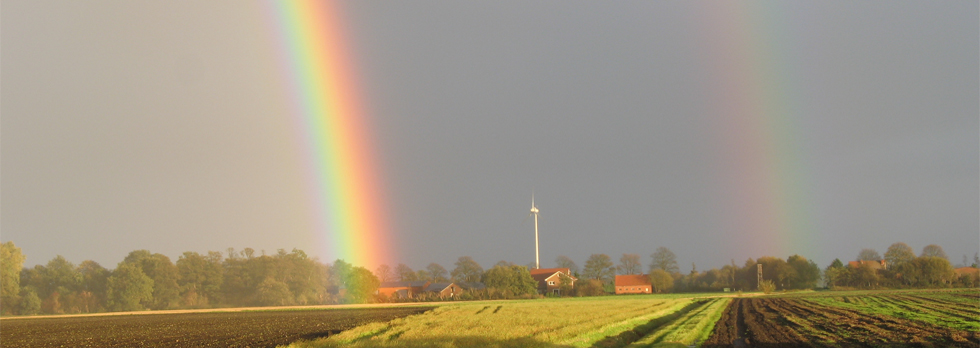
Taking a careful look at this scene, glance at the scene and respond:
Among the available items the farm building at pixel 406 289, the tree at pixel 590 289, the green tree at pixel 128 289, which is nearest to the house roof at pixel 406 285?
the farm building at pixel 406 289

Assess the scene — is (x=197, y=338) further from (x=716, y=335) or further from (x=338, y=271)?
(x=338, y=271)

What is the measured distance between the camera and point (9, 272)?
336ft

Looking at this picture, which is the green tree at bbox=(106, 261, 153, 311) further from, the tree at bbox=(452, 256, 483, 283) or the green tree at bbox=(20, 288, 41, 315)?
the tree at bbox=(452, 256, 483, 283)

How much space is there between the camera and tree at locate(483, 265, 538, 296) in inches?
4466

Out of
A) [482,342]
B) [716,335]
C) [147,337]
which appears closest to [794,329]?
[716,335]

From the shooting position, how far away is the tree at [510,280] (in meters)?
113

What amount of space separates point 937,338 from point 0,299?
396ft

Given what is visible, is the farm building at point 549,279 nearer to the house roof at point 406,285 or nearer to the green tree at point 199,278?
the house roof at point 406,285

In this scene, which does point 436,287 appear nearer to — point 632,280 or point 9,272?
point 632,280

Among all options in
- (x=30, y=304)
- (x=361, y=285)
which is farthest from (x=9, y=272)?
(x=361, y=285)

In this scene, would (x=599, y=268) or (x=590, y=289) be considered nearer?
(x=590, y=289)

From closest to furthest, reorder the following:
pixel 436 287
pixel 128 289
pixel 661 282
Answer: pixel 128 289
pixel 436 287
pixel 661 282

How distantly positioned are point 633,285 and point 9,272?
11466 centimetres

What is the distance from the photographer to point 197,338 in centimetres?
3466
